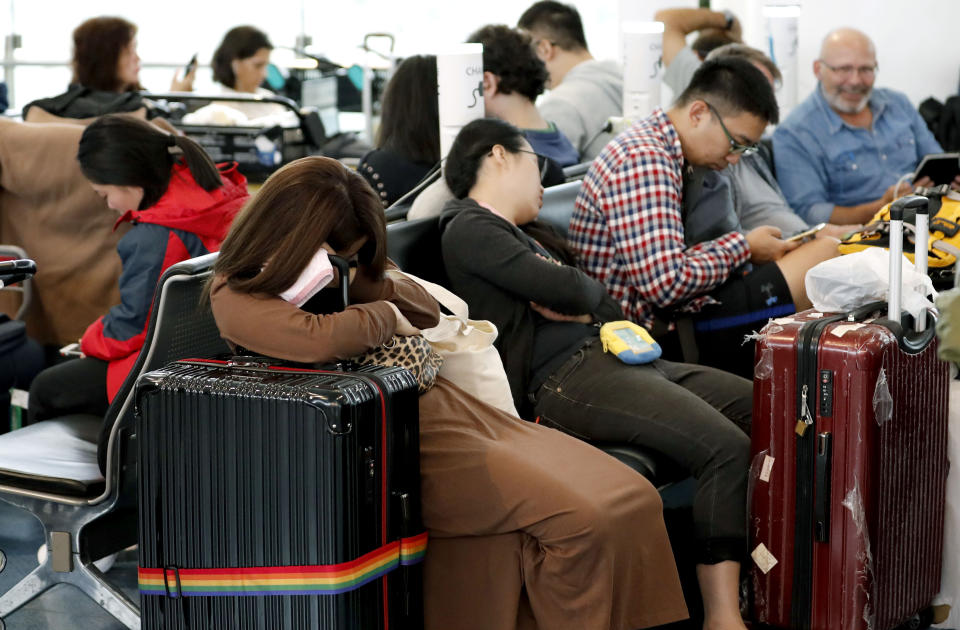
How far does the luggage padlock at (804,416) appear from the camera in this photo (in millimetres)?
2381

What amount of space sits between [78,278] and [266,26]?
22.7ft

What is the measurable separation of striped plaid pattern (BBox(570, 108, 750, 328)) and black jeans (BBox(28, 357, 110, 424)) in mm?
1235

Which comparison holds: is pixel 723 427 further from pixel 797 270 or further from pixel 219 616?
pixel 219 616

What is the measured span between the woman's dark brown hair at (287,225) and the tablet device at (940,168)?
7.87 ft

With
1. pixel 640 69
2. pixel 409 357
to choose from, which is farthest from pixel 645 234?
pixel 640 69

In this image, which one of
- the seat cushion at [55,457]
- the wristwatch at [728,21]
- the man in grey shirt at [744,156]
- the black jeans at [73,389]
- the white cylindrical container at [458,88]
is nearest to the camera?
the seat cushion at [55,457]

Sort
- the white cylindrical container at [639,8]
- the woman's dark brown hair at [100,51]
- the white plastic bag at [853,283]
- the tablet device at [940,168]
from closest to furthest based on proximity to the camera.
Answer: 1. the white plastic bag at [853,283]
2. the tablet device at [940,168]
3. the woman's dark brown hair at [100,51]
4. the white cylindrical container at [639,8]

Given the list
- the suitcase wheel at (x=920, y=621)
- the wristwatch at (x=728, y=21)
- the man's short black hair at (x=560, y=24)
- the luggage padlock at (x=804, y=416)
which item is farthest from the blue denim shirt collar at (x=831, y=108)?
the luggage padlock at (x=804, y=416)

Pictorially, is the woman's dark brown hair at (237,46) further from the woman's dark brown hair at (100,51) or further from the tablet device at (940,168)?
the tablet device at (940,168)

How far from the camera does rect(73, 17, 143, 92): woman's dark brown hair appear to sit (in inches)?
182

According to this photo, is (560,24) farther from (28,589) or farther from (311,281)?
(28,589)

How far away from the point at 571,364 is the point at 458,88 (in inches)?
40.2

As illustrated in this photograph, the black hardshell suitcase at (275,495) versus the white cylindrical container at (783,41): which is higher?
the white cylindrical container at (783,41)

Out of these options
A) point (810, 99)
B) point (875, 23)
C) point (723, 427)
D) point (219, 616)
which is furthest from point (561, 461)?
point (875, 23)
